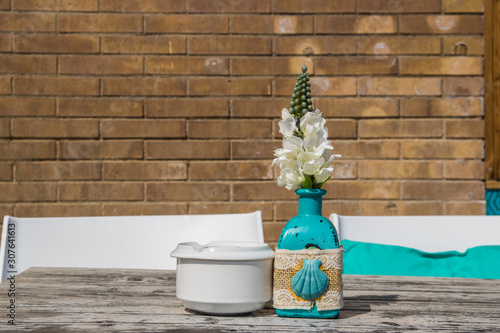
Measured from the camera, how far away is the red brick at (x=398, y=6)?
228 centimetres

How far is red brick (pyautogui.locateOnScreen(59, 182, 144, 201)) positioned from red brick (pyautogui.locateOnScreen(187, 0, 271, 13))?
81 centimetres

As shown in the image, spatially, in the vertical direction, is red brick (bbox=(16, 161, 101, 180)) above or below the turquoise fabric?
above

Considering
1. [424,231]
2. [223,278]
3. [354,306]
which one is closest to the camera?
[223,278]

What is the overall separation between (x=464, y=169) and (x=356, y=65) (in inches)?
26.0

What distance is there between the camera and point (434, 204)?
7.47 feet

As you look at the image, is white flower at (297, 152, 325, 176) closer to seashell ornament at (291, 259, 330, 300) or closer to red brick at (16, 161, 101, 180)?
seashell ornament at (291, 259, 330, 300)

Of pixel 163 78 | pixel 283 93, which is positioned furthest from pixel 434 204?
pixel 163 78

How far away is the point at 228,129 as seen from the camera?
89.2 inches

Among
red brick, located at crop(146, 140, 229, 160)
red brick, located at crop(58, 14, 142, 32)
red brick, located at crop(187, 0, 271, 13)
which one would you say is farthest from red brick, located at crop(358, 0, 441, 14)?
red brick, located at crop(58, 14, 142, 32)

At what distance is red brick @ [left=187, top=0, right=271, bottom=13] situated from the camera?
2.27 m

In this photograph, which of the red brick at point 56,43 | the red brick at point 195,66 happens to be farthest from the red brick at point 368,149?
the red brick at point 56,43

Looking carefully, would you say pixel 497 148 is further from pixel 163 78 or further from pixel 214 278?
pixel 214 278

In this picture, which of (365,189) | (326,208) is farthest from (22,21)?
(365,189)

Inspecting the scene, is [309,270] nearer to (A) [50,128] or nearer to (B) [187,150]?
(B) [187,150]
